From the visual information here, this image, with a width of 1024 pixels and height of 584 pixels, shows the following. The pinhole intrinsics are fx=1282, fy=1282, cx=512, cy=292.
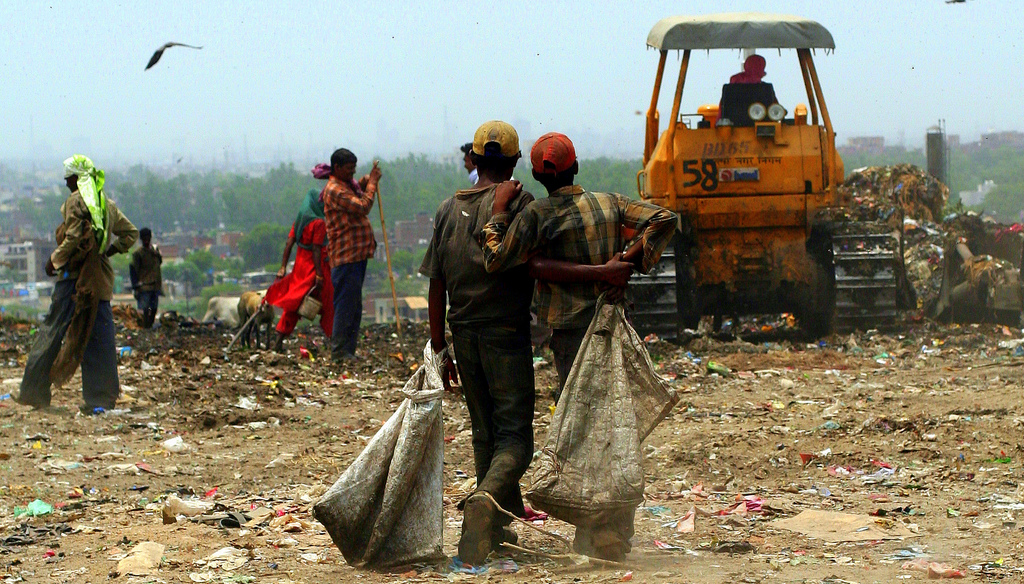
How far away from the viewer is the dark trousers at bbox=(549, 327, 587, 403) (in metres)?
4.95

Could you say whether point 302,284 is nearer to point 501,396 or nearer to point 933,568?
point 501,396

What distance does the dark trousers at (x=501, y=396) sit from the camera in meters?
4.94

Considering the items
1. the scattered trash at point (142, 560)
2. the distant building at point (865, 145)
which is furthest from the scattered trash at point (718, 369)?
the distant building at point (865, 145)

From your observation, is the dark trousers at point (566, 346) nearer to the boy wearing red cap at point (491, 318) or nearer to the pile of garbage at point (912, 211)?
the boy wearing red cap at point (491, 318)

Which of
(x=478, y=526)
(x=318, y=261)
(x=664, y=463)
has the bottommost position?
(x=664, y=463)

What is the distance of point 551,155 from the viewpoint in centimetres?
486

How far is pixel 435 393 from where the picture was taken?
496cm

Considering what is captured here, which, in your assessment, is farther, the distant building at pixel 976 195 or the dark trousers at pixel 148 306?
the distant building at pixel 976 195

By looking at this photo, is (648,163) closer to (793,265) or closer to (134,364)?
(793,265)

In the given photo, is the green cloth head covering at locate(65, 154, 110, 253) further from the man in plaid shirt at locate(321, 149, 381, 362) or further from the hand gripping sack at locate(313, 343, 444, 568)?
the hand gripping sack at locate(313, 343, 444, 568)

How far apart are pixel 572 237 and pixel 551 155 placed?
0.32 metres

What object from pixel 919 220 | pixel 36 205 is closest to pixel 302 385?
pixel 919 220

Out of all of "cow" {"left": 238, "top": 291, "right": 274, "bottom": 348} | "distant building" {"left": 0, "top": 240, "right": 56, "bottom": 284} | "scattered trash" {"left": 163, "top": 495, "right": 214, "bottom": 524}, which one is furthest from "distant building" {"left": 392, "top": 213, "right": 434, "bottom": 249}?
"scattered trash" {"left": 163, "top": 495, "right": 214, "bottom": 524}

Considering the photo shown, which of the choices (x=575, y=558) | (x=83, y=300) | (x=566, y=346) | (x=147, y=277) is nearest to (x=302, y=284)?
(x=83, y=300)
